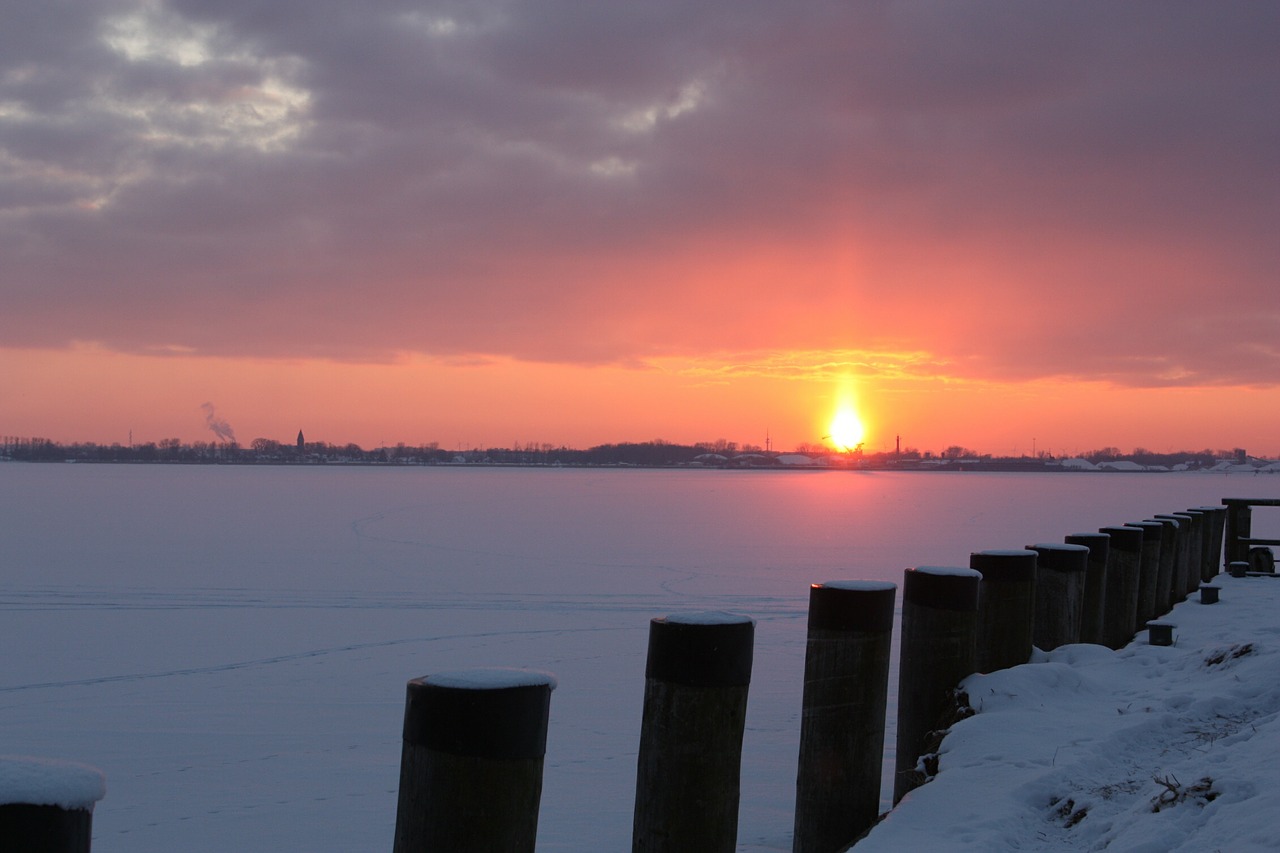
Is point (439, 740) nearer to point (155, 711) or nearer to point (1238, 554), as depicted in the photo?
point (155, 711)

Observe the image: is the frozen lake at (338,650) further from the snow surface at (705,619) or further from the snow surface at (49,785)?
the snow surface at (49,785)

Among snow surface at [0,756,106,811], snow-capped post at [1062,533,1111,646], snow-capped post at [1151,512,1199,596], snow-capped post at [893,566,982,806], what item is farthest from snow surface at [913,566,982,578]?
snow-capped post at [1151,512,1199,596]

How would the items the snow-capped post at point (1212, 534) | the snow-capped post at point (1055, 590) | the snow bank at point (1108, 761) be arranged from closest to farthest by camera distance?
the snow bank at point (1108, 761)
the snow-capped post at point (1055, 590)
the snow-capped post at point (1212, 534)

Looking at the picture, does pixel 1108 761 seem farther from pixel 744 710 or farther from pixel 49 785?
pixel 49 785

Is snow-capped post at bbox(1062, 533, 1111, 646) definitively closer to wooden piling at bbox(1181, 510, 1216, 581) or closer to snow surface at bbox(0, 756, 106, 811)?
wooden piling at bbox(1181, 510, 1216, 581)

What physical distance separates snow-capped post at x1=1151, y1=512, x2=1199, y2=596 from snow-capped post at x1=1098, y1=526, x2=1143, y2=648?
102 inches

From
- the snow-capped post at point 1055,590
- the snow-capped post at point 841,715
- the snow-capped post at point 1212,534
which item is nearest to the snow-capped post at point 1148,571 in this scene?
the snow-capped post at point 1055,590

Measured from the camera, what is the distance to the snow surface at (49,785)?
5.68 ft

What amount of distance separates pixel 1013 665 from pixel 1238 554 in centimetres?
984

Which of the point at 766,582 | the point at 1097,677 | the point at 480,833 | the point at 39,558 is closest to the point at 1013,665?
the point at 1097,677

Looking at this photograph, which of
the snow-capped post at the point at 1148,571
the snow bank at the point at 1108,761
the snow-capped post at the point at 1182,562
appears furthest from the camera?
the snow-capped post at the point at 1182,562

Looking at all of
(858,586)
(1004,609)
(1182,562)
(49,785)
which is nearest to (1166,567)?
(1182,562)

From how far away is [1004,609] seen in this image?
527cm

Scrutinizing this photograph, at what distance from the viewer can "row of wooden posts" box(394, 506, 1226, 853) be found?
257 cm
